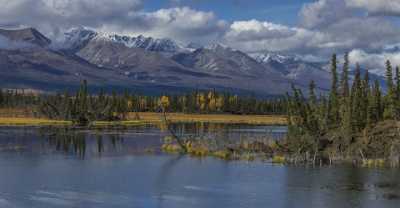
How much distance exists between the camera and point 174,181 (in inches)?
2398

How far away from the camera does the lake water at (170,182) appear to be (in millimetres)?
49938

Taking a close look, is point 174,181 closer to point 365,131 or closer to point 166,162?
point 166,162

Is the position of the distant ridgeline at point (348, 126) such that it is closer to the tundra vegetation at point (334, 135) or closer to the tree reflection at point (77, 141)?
the tundra vegetation at point (334, 135)

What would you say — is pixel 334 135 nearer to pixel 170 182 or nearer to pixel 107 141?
pixel 170 182

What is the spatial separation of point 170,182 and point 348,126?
95.7ft

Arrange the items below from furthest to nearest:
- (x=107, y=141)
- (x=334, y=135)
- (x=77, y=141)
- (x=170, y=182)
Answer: (x=107, y=141), (x=77, y=141), (x=334, y=135), (x=170, y=182)

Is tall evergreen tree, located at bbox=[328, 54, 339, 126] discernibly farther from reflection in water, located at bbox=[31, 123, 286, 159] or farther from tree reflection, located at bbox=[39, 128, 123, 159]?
tree reflection, located at bbox=[39, 128, 123, 159]

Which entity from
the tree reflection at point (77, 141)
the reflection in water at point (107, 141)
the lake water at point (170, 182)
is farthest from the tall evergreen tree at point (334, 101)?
the tree reflection at point (77, 141)

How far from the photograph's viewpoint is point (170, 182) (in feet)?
198

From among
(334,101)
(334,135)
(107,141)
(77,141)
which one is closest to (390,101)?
(334,101)

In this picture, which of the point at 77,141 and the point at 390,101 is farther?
the point at 77,141

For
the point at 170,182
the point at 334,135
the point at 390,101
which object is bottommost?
the point at 170,182

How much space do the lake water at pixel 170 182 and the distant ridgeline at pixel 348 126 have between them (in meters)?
6.09

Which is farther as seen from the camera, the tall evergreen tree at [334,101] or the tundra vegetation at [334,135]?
the tall evergreen tree at [334,101]
